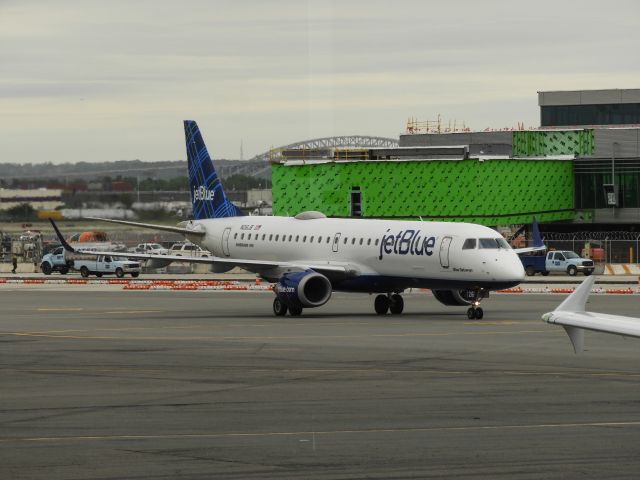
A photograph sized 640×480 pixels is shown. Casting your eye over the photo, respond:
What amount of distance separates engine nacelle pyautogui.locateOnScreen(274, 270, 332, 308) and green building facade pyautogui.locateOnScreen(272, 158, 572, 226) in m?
57.4

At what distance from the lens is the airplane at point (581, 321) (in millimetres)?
19766

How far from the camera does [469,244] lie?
49.2 metres

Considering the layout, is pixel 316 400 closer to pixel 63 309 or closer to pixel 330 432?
pixel 330 432

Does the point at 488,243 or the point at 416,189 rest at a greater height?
the point at 416,189

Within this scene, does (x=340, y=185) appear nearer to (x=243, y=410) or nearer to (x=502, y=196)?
(x=502, y=196)

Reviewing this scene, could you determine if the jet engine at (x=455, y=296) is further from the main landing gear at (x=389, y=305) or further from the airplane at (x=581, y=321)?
the airplane at (x=581, y=321)

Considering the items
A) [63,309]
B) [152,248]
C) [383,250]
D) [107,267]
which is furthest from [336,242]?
[152,248]

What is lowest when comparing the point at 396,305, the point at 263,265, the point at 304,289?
the point at 396,305

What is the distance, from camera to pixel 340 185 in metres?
112

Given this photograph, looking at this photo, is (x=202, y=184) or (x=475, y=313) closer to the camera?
(x=475, y=313)

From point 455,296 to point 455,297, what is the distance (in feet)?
0.13

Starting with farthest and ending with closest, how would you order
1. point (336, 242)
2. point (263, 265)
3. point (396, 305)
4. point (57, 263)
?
point (57, 263)
point (263, 265)
point (336, 242)
point (396, 305)

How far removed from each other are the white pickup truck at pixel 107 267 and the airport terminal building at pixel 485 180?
62.1 feet

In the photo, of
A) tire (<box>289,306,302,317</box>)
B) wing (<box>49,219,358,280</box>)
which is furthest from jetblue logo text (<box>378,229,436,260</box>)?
tire (<box>289,306,302,317</box>)
